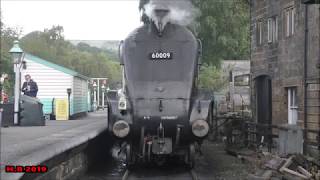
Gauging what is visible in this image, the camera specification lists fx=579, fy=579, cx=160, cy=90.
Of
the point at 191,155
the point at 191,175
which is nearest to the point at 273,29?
the point at 191,155

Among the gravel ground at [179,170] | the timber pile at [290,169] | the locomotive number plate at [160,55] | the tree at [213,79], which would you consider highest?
the tree at [213,79]

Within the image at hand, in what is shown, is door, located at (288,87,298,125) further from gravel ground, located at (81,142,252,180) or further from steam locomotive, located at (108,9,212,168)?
steam locomotive, located at (108,9,212,168)

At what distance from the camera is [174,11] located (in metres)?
14.4

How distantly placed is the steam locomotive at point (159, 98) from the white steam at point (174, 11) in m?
0.15

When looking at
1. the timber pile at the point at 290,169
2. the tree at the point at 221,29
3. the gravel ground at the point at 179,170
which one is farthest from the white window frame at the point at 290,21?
the tree at the point at 221,29

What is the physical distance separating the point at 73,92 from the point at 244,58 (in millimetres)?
19755

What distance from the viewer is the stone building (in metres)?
14.6

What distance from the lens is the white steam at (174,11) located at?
520 inches

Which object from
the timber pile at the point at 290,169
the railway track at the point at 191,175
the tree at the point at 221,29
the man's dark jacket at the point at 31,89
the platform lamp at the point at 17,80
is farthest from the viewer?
the tree at the point at 221,29

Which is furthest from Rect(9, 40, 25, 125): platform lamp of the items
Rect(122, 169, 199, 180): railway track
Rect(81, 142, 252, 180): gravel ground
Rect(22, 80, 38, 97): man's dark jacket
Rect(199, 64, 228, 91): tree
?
Rect(199, 64, 228, 91): tree

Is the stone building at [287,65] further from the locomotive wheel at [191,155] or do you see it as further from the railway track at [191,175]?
the railway track at [191,175]

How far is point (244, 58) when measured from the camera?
46000 mm

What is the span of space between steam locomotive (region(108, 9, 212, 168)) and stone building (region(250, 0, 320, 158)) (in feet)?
8.64

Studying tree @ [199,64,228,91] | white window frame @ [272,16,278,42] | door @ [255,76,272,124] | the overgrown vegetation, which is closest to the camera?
white window frame @ [272,16,278,42]
